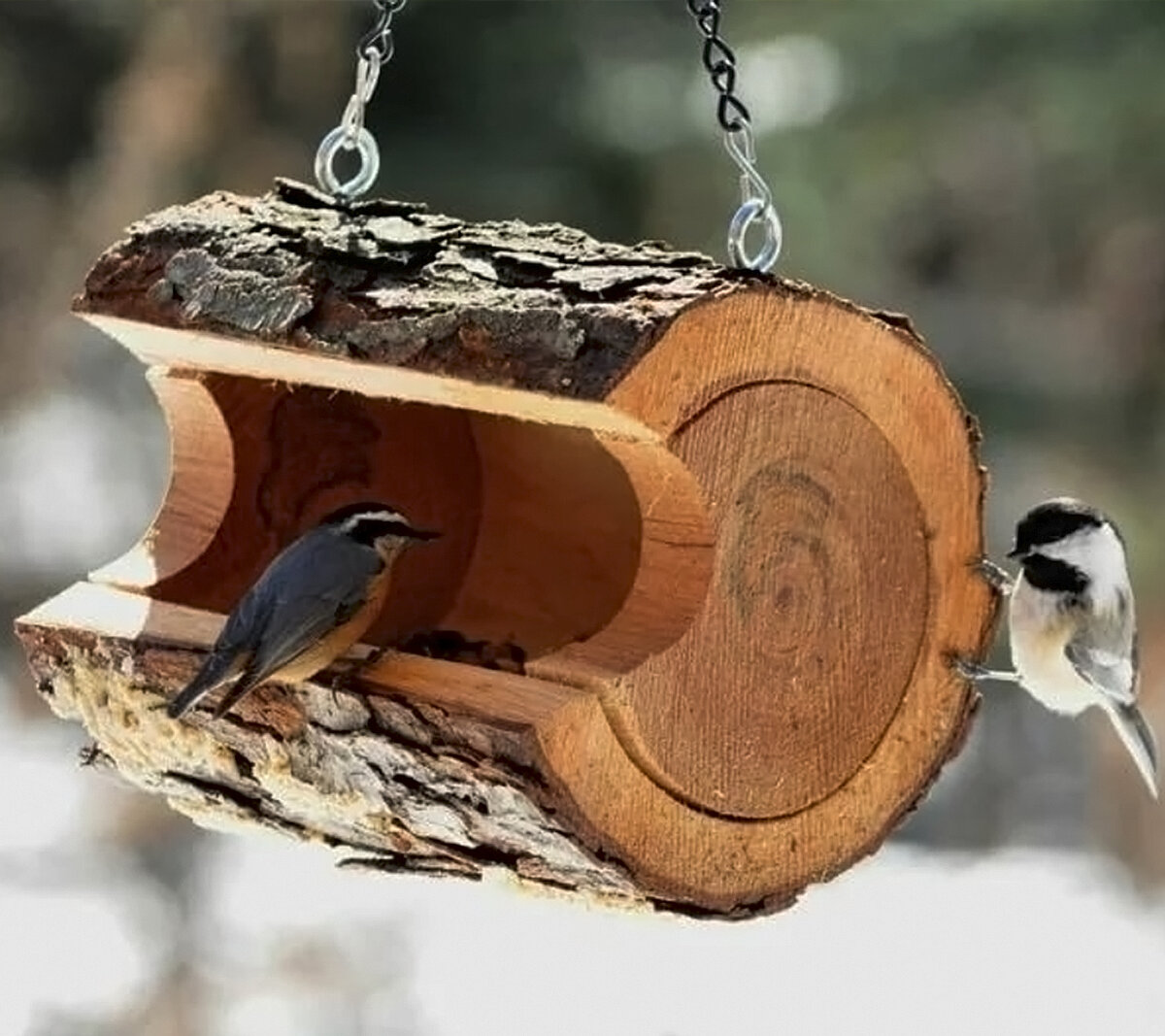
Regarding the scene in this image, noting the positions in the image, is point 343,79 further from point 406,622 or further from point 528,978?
point 406,622

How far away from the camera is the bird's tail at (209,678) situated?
5.88 feet

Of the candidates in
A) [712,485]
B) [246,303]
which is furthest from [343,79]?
[712,485]

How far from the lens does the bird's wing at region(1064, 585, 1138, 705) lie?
6.97 feet

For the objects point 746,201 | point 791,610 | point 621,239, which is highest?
point 621,239

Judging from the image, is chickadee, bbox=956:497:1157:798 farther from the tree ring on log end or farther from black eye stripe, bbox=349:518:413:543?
black eye stripe, bbox=349:518:413:543

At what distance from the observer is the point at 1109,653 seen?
2.13 m

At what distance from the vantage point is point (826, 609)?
1.78 m

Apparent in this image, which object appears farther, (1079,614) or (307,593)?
(1079,614)

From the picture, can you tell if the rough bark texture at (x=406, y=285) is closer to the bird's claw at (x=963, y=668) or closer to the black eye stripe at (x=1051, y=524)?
the bird's claw at (x=963, y=668)

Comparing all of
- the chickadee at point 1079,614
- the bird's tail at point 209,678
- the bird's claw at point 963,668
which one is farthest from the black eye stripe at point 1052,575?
the bird's tail at point 209,678

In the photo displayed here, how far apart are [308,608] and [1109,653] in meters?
0.75

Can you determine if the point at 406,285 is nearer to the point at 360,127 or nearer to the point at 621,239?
the point at 360,127

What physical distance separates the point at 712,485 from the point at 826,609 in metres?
0.16

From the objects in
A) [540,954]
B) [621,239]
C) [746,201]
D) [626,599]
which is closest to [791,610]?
[626,599]
